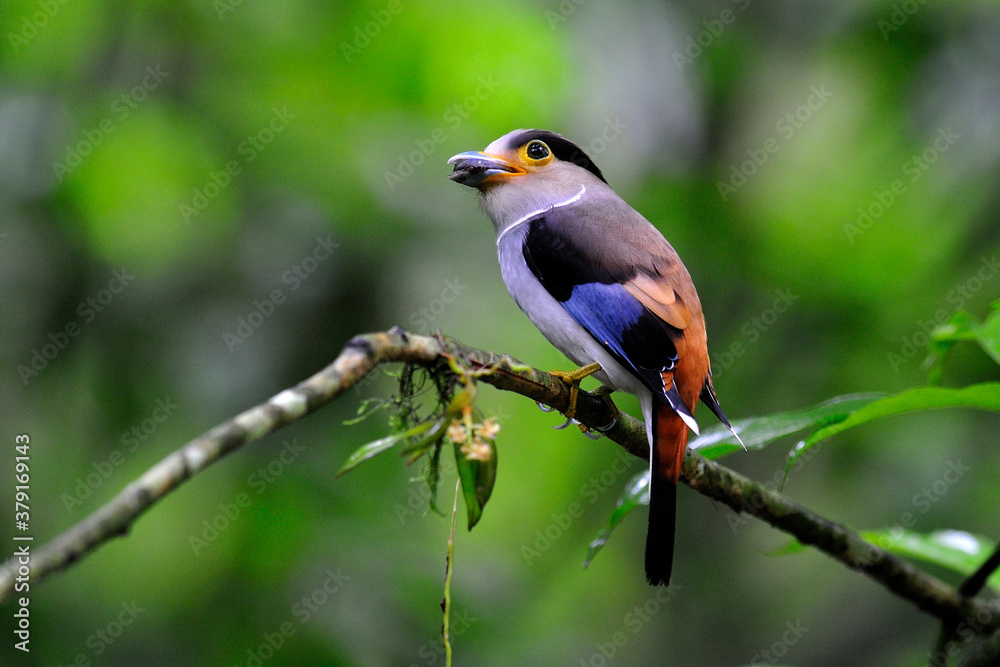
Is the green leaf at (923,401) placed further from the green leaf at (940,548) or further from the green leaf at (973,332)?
the green leaf at (940,548)

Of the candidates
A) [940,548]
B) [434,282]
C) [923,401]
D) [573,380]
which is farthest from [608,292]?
[434,282]

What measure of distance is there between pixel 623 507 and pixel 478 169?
1225 mm

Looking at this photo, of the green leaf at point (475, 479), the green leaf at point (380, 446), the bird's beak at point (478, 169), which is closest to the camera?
the green leaf at point (380, 446)

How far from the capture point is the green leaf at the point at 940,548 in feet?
7.30

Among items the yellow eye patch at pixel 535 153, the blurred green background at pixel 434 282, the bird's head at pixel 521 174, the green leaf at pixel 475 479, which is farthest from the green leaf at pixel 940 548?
the blurred green background at pixel 434 282

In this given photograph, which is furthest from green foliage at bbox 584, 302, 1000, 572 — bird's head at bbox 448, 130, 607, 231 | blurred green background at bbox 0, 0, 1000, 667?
blurred green background at bbox 0, 0, 1000, 667

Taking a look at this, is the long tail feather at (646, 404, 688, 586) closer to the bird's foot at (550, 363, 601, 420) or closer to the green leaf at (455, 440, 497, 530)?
the bird's foot at (550, 363, 601, 420)

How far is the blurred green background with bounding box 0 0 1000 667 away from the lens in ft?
11.3

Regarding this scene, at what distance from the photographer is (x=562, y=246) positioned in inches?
98.3

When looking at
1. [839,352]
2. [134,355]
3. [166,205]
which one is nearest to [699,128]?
[839,352]

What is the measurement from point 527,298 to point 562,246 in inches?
7.0

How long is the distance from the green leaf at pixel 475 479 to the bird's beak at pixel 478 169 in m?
1.34

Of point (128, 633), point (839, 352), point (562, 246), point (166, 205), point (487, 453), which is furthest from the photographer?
point (839, 352)

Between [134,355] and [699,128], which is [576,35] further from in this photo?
[134,355]
